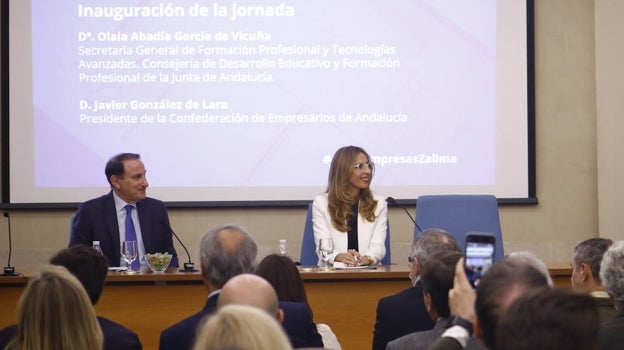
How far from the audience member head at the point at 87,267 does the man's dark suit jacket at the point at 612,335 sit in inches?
62.5

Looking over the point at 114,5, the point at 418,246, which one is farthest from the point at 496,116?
the point at 418,246

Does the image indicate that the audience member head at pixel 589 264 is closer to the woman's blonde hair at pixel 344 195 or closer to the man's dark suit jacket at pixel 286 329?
the man's dark suit jacket at pixel 286 329

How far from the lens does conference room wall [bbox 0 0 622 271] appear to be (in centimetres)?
687

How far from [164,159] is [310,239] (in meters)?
1.46

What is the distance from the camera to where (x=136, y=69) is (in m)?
6.68

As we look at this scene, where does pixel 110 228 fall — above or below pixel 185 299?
above

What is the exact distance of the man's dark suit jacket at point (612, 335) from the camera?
2748mm

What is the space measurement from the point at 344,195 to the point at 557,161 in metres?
1.94

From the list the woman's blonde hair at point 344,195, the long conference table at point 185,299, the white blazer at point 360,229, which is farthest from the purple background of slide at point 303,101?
the long conference table at point 185,299

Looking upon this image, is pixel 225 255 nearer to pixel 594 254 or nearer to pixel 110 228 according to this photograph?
pixel 594 254

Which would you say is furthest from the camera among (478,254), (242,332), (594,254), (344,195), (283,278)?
(344,195)

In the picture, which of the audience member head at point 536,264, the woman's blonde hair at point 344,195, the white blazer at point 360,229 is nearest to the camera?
the audience member head at point 536,264

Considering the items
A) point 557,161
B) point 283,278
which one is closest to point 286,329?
point 283,278

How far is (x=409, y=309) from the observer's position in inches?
140
